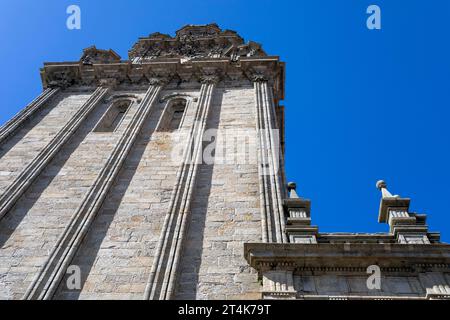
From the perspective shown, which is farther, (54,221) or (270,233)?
(54,221)

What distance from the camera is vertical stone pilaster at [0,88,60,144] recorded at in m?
19.6

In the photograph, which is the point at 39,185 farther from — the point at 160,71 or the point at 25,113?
the point at 160,71

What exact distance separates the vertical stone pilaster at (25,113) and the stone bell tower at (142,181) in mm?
54

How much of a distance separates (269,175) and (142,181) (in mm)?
4050

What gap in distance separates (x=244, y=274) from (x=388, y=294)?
321 centimetres

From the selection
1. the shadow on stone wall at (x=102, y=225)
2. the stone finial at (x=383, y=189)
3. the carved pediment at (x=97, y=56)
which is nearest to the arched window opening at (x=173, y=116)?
the shadow on stone wall at (x=102, y=225)

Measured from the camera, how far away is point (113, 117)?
2298 cm

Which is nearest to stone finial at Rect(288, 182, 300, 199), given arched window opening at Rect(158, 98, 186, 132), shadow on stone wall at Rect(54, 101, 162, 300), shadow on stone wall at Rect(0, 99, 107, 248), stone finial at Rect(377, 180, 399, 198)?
stone finial at Rect(377, 180, 399, 198)

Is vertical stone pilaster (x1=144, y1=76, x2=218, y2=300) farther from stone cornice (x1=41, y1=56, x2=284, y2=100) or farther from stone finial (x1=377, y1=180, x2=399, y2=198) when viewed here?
stone cornice (x1=41, y1=56, x2=284, y2=100)

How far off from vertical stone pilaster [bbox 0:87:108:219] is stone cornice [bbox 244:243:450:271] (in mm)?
7993

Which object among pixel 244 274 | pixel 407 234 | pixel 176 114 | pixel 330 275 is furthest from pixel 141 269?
pixel 176 114

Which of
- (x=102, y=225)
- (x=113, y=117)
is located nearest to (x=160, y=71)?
(x=113, y=117)
